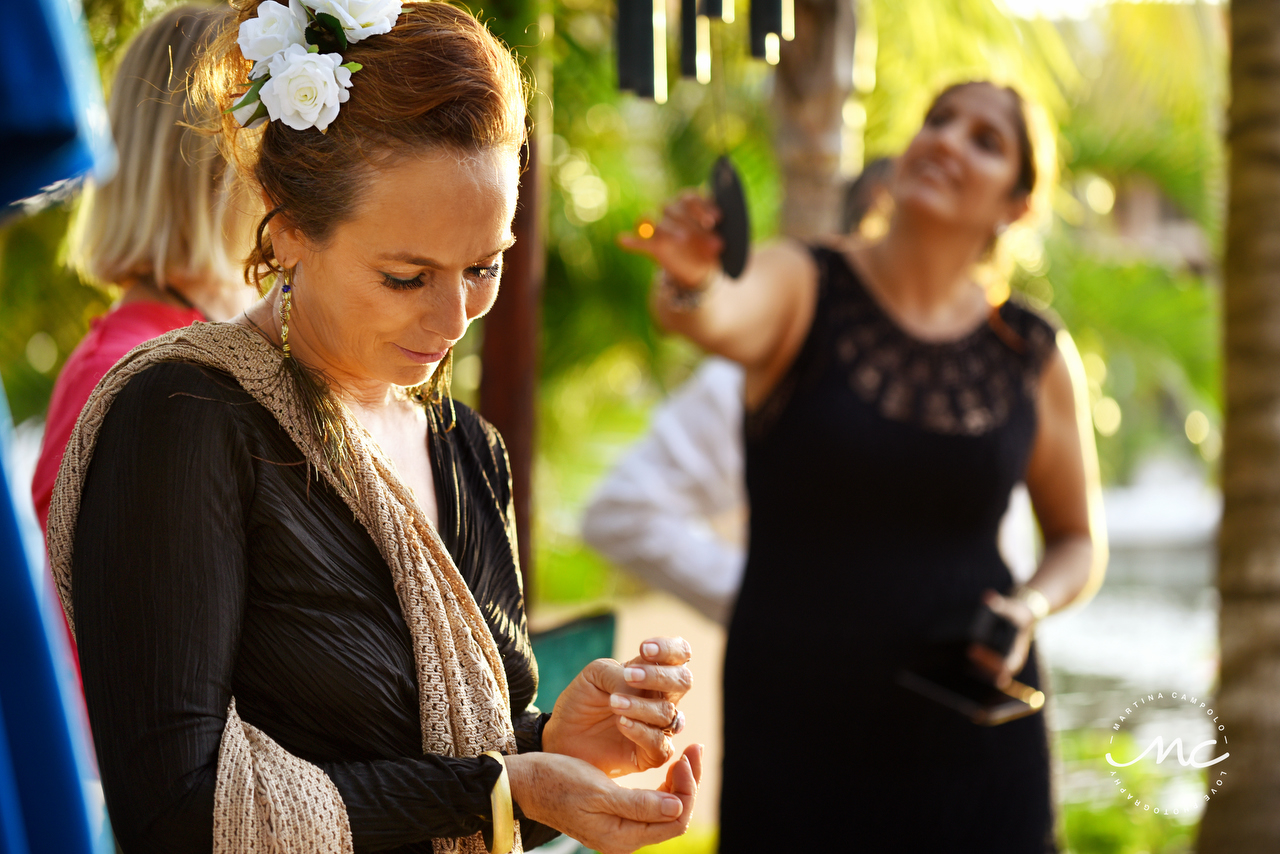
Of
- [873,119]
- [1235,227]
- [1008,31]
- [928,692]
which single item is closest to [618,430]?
[873,119]

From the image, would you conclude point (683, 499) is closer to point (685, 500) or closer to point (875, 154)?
point (685, 500)

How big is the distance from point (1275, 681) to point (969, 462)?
133cm

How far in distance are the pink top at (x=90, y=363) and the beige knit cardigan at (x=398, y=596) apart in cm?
51

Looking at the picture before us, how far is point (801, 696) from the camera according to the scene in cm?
235

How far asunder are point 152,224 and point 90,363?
Answer: 8.9 inches

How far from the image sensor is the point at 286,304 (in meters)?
1.21

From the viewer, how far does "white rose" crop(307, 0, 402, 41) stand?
111cm

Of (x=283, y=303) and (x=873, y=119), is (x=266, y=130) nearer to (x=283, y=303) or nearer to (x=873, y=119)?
(x=283, y=303)

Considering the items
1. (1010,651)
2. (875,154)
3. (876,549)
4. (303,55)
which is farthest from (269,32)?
(875,154)

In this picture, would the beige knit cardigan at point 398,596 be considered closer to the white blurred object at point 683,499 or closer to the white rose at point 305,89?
the white rose at point 305,89

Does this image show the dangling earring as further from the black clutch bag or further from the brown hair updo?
the black clutch bag

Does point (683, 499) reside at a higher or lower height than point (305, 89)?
lower

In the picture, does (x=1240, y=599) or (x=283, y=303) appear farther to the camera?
(x=1240, y=599)
